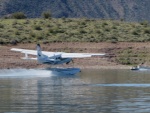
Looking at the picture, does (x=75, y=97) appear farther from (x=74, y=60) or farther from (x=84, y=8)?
(x=84, y=8)

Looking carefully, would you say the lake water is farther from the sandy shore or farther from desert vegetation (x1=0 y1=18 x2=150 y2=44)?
desert vegetation (x1=0 y1=18 x2=150 y2=44)

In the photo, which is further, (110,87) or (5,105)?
(110,87)

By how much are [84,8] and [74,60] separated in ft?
183

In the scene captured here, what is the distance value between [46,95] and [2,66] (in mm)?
36388

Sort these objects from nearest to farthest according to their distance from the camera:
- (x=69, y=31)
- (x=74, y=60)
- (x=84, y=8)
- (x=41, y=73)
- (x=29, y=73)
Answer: (x=29, y=73) < (x=41, y=73) < (x=74, y=60) < (x=69, y=31) < (x=84, y=8)

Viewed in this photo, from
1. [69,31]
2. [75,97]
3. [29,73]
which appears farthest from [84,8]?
[75,97]

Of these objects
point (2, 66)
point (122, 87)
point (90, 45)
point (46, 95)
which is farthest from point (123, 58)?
point (46, 95)

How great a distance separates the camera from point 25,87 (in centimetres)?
4616

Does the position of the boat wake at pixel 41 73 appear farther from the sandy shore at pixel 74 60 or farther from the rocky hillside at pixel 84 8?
the rocky hillside at pixel 84 8

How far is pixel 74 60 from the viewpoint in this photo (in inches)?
3228

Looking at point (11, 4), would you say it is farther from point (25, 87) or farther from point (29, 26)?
point (25, 87)

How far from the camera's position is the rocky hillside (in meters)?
133

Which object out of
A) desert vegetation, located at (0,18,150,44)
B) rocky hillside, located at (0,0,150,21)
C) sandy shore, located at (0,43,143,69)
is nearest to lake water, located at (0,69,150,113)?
sandy shore, located at (0,43,143,69)

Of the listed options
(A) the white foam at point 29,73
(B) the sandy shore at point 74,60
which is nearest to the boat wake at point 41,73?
(A) the white foam at point 29,73
